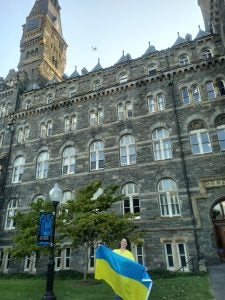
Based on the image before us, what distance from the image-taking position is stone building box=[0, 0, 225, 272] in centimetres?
1934

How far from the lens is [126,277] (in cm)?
714

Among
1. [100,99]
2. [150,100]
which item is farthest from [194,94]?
[100,99]

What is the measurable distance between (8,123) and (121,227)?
62.5ft

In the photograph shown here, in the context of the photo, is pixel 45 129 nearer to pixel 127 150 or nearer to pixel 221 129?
pixel 127 150

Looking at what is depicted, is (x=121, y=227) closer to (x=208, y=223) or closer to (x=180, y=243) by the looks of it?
(x=180, y=243)

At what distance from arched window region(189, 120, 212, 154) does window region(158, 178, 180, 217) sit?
3.18m

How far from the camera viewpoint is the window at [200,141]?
20844mm

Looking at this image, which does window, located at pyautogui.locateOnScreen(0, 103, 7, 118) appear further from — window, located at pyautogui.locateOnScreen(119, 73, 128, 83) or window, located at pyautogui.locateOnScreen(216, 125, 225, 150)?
window, located at pyautogui.locateOnScreen(216, 125, 225, 150)

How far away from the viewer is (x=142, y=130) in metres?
23.6

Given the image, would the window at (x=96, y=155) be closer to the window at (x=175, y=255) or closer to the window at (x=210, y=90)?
the window at (x=175, y=255)

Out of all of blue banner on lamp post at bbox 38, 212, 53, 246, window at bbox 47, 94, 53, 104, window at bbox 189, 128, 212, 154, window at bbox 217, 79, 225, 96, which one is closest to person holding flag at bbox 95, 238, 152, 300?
blue banner on lamp post at bbox 38, 212, 53, 246

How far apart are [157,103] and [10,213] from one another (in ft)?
56.4

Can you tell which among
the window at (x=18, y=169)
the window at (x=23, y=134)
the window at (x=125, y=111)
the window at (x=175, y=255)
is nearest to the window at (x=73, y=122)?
the window at (x=125, y=111)

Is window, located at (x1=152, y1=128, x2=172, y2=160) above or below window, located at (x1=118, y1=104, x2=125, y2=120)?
below
